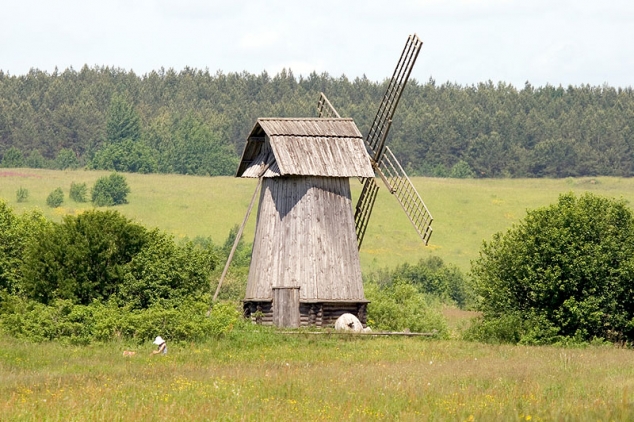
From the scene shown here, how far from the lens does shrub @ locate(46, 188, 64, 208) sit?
11694cm

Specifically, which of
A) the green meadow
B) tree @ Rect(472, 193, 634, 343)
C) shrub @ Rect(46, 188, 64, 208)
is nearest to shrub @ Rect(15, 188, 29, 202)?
shrub @ Rect(46, 188, 64, 208)

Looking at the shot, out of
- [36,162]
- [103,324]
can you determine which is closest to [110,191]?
[36,162]

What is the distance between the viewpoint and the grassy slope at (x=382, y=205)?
112 m

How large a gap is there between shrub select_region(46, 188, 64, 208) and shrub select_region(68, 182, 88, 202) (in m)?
2.07

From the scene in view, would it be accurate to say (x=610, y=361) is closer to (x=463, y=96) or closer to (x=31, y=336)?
(x=31, y=336)

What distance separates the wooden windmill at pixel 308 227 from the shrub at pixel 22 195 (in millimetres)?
81058

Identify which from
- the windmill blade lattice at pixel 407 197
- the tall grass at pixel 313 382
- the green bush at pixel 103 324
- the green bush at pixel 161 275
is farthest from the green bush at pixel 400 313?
the green bush at pixel 103 324

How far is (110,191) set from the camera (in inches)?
4889

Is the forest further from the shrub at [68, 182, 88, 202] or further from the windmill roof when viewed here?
the windmill roof

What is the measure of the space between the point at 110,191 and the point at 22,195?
9848mm

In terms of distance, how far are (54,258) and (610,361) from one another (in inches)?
827

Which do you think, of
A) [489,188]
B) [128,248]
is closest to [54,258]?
[128,248]

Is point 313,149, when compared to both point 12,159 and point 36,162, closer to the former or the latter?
point 12,159

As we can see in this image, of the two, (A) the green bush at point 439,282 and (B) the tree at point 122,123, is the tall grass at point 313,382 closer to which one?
(A) the green bush at point 439,282
